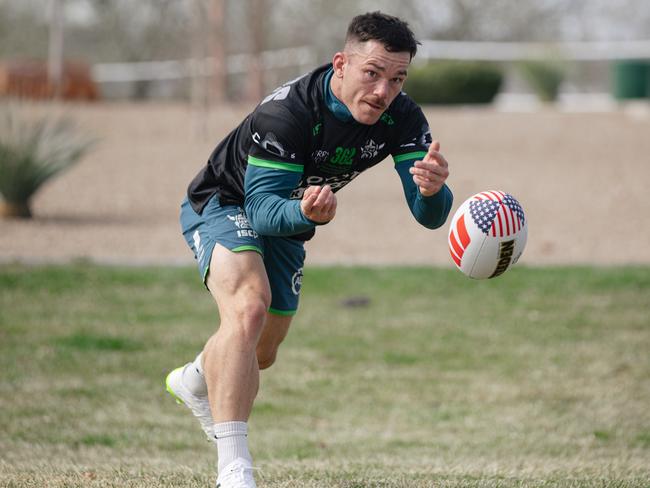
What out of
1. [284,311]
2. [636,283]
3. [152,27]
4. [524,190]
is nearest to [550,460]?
[284,311]

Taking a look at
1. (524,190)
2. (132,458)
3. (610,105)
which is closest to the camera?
(132,458)

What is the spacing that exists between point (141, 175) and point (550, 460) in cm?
1233

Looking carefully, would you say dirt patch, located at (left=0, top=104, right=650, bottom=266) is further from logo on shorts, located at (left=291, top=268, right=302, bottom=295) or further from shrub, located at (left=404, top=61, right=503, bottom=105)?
logo on shorts, located at (left=291, top=268, right=302, bottom=295)

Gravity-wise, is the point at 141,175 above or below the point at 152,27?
below

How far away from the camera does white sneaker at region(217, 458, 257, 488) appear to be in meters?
4.44

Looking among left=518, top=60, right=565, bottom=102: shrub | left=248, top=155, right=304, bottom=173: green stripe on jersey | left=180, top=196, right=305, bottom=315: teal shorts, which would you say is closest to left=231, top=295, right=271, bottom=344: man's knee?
left=180, top=196, right=305, bottom=315: teal shorts

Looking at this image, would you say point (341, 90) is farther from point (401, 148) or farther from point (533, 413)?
point (533, 413)

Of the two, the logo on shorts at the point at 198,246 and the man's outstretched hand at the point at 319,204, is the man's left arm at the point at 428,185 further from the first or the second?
the logo on shorts at the point at 198,246

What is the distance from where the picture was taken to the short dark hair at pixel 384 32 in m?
4.76

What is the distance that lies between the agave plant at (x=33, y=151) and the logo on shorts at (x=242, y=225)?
9140 mm

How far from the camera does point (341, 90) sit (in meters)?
4.89

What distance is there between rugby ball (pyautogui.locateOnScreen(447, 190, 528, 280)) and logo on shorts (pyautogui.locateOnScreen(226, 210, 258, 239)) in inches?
39.7

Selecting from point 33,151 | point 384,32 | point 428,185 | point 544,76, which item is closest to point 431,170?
point 428,185

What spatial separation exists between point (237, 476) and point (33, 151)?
10015mm
